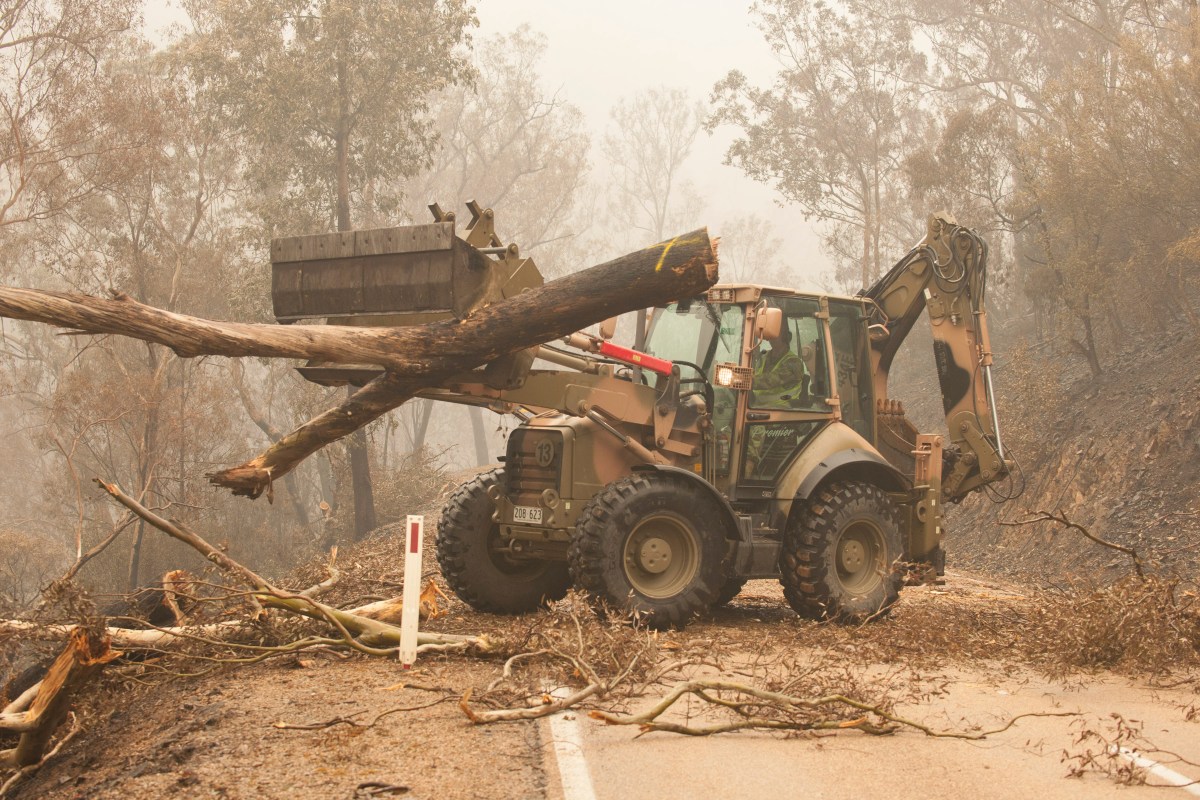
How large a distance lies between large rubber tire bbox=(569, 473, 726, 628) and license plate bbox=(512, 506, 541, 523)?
71cm

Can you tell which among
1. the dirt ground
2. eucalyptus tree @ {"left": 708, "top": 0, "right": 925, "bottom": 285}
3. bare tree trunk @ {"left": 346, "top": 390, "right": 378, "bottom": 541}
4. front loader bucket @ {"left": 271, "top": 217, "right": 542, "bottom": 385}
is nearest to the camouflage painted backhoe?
front loader bucket @ {"left": 271, "top": 217, "right": 542, "bottom": 385}

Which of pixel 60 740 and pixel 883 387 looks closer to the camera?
pixel 60 740

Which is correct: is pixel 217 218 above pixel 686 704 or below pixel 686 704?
above

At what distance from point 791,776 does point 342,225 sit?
1100 inches

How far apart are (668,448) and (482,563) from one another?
193 centimetres

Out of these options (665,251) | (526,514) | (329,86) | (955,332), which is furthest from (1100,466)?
(329,86)

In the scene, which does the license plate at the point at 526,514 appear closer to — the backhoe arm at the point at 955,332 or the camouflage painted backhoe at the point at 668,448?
the camouflage painted backhoe at the point at 668,448

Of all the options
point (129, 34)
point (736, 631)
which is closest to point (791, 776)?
point (736, 631)

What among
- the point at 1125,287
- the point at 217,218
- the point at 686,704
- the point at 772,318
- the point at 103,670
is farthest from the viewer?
the point at 217,218

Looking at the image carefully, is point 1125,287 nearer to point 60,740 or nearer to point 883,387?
point 883,387

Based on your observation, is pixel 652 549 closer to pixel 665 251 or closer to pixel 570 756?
pixel 665 251

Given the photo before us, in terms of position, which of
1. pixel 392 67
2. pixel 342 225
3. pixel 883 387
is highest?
pixel 392 67

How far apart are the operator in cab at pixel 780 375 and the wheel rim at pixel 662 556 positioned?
5.22ft

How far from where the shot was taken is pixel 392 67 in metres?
33.3
